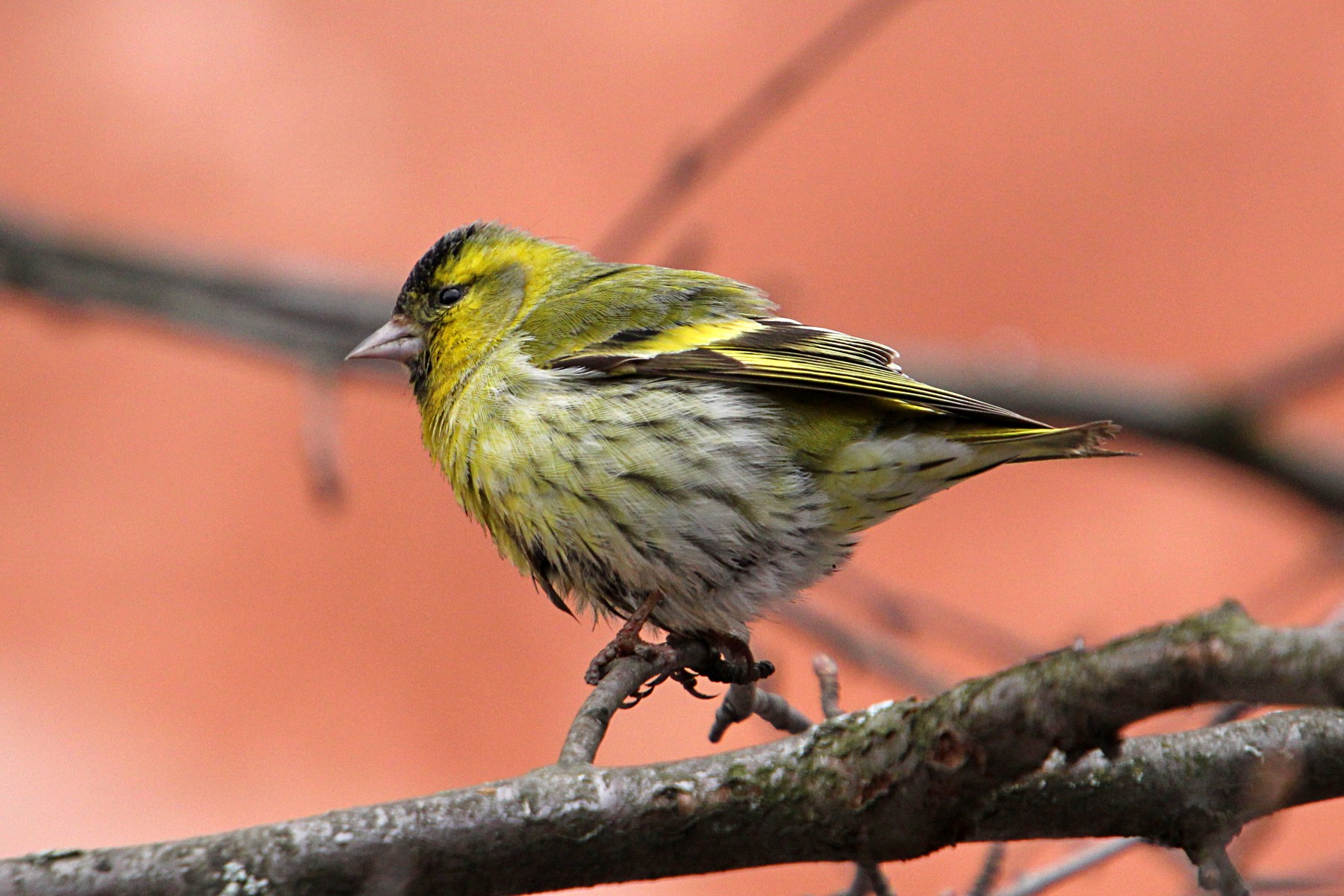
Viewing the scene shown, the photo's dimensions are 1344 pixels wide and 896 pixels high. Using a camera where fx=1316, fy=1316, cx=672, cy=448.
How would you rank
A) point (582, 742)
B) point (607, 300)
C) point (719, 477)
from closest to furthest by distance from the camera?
point (582, 742) < point (719, 477) < point (607, 300)

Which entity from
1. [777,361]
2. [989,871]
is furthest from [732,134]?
[989,871]

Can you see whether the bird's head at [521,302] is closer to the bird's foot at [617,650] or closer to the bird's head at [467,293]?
the bird's head at [467,293]

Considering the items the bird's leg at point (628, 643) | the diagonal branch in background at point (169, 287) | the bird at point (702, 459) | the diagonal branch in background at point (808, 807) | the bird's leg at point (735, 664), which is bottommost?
the diagonal branch in background at point (808, 807)

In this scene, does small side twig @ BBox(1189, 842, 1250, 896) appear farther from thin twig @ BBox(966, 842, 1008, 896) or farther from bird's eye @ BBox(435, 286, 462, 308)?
bird's eye @ BBox(435, 286, 462, 308)

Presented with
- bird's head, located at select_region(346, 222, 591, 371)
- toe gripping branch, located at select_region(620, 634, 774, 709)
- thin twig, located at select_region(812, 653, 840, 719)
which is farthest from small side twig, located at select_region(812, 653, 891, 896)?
bird's head, located at select_region(346, 222, 591, 371)

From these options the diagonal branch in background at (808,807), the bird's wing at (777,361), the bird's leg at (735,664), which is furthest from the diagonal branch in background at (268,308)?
the diagonal branch in background at (808,807)

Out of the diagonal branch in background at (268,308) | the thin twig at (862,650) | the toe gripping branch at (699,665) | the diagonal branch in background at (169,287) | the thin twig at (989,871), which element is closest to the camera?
the thin twig at (989,871)

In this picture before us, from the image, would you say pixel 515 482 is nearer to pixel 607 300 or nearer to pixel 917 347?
pixel 607 300

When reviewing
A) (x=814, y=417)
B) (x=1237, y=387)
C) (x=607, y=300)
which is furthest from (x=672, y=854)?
(x=1237, y=387)

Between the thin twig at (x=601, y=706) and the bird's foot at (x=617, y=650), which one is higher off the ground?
the bird's foot at (x=617, y=650)
